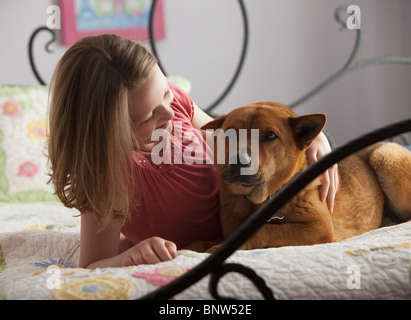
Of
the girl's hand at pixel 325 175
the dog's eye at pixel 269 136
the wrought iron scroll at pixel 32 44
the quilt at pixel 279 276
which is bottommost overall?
the quilt at pixel 279 276

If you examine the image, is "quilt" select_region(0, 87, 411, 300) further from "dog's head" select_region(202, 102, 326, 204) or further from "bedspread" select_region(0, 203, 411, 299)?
"dog's head" select_region(202, 102, 326, 204)

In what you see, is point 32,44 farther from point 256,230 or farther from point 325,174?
point 256,230

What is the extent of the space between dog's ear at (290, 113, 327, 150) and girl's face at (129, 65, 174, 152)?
25cm

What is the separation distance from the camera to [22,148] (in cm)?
195

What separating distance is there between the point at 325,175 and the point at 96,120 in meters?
0.50

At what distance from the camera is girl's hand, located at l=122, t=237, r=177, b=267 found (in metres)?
0.88

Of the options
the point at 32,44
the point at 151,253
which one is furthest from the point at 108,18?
the point at 151,253

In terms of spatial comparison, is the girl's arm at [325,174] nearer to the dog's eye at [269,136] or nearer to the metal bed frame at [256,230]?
the dog's eye at [269,136]

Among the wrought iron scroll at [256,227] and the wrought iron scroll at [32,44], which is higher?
the wrought iron scroll at [32,44]

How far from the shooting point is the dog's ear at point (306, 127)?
98 centimetres

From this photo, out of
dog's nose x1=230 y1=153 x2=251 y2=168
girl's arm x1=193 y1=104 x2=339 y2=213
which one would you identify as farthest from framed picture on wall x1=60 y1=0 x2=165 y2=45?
dog's nose x1=230 y1=153 x2=251 y2=168

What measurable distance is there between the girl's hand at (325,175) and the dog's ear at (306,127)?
3.2 inches

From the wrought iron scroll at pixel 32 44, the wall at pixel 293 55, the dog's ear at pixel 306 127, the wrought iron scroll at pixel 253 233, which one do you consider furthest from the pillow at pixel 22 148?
the wrought iron scroll at pixel 253 233

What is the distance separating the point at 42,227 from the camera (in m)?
1.46
